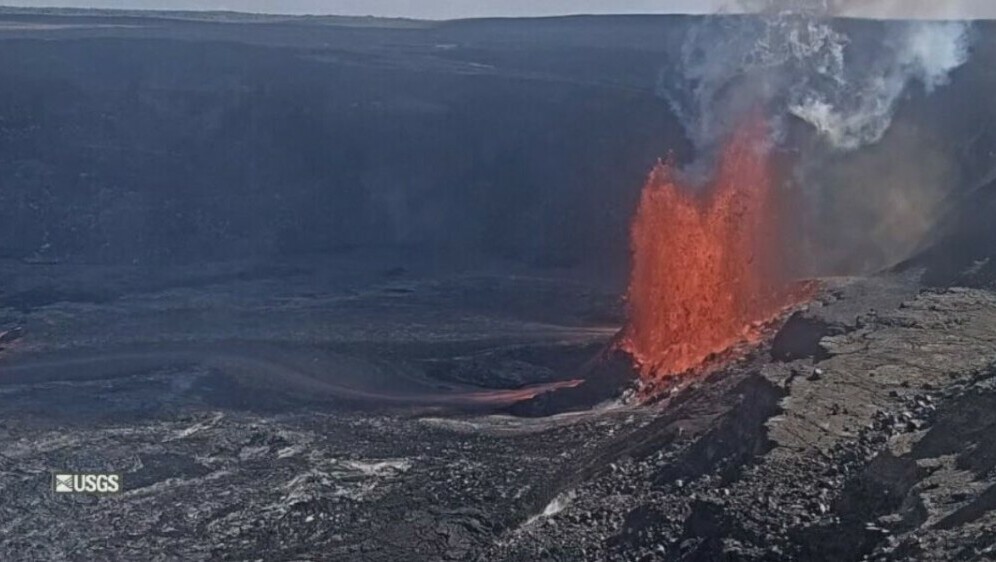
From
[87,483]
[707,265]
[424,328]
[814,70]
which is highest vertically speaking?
[814,70]

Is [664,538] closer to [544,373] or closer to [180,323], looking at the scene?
[544,373]

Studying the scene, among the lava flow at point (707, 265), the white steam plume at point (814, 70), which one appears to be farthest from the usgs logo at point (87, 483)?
the white steam plume at point (814, 70)

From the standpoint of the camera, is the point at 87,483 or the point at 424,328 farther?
the point at 424,328

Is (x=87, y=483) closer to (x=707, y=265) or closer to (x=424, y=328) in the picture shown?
(x=424, y=328)

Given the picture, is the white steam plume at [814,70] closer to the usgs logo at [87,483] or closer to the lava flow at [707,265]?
the lava flow at [707,265]

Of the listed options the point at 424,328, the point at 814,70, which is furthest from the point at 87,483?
the point at 814,70

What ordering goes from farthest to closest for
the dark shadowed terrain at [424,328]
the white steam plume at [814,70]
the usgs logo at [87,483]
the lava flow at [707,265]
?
the white steam plume at [814,70] → the lava flow at [707,265] → the usgs logo at [87,483] → the dark shadowed terrain at [424,328]
